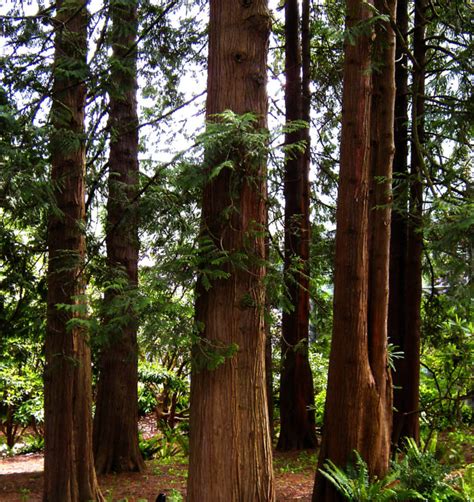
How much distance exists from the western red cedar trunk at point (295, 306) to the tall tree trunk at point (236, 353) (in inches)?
195

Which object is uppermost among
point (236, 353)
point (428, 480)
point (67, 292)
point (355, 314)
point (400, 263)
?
point (400, 263)

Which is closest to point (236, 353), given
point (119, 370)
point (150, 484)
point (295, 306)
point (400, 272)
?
point (150, 484)

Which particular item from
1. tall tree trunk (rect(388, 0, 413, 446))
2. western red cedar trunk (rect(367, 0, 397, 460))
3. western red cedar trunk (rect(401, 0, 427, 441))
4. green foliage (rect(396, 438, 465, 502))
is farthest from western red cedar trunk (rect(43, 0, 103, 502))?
western red cedar trunk (rect(401, 0, 427, 441))

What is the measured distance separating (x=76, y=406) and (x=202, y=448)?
2549mm

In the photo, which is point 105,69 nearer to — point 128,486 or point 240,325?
point 240,325

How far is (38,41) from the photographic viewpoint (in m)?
7.25

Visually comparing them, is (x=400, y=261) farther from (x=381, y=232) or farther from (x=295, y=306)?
(x=381, y=232)

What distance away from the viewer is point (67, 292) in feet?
21.6

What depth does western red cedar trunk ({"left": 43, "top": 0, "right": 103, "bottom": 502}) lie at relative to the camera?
6512 mm

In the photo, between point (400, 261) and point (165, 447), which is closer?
point (400, 261)

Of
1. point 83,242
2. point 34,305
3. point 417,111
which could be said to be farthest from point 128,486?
point 417,111

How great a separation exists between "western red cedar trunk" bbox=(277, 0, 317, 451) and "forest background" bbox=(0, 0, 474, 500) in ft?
0.20

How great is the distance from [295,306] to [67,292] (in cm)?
463

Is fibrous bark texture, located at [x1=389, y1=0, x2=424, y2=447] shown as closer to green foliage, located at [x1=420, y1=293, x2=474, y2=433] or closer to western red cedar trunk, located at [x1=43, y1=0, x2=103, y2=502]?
green foliage, located at [x1=420, y1=293, x2=474, y2=433]
